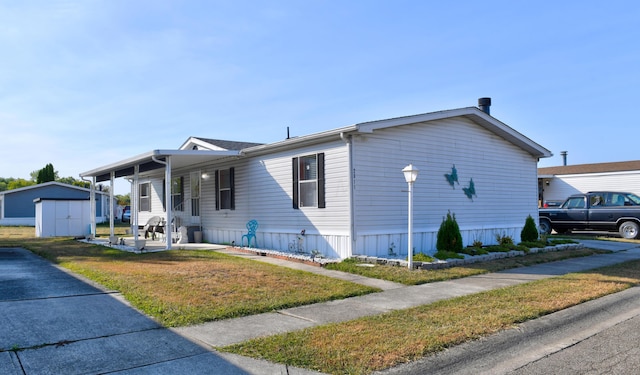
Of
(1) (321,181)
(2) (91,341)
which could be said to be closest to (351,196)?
(1) (321,181)

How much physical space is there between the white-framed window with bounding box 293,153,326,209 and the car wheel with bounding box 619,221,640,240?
12.9 metres

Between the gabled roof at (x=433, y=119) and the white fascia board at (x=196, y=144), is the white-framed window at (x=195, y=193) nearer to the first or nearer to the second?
the white fascia board at (x=196, y=144)

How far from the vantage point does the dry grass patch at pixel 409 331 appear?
436 cm

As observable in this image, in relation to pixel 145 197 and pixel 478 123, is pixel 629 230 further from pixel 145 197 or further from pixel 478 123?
pixel 145 197

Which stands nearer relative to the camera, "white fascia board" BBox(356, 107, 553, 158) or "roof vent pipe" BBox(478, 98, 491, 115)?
"white fascia board" BBox(356, 107, 553, 158)

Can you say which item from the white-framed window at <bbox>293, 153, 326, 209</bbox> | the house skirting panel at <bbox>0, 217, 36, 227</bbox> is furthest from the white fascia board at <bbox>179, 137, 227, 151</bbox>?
the house skirting panel at <bbox>0, 217, 36, 227</bbox>

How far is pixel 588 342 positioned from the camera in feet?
16.4

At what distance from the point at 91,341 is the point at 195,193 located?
12.4 meters

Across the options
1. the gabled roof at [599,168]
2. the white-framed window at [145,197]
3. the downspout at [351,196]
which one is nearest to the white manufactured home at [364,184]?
the downspout at [351,196]

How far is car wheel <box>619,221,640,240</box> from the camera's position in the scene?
669 inches

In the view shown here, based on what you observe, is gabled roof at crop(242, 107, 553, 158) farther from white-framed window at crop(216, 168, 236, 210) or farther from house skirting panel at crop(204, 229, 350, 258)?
house skirting panel at crop(204, 229, 350, 258)

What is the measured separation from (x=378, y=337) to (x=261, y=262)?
5.99m

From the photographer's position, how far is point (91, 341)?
4883 mm

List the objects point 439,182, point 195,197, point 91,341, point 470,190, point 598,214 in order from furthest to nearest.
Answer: point 598,214 → point 195,197 → point 470,190 → point 439,182 → point 91,341
